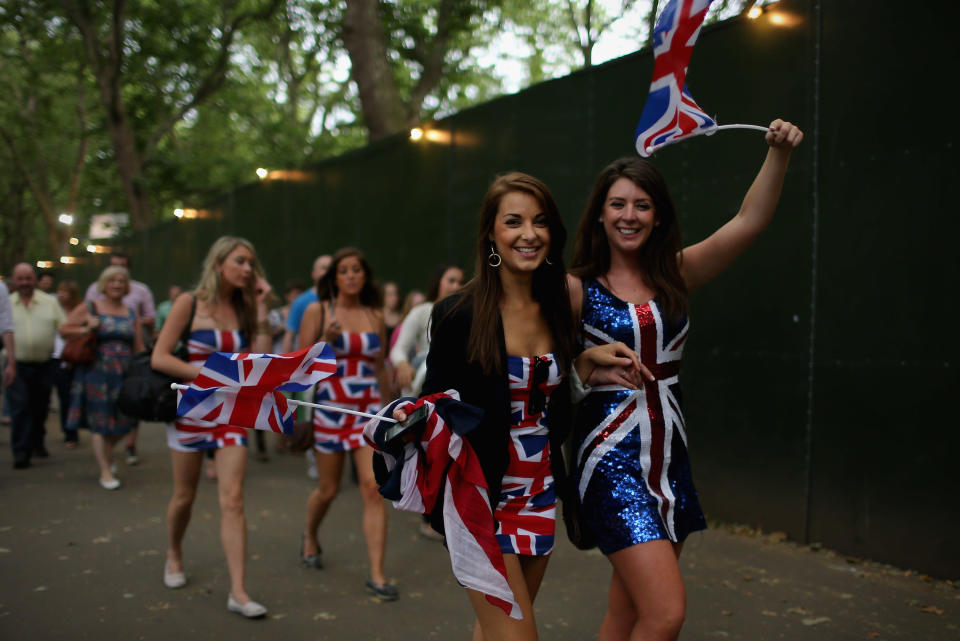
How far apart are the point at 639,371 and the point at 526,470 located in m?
0.54

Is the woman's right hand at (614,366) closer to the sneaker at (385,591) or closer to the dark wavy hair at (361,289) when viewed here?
the sneaker at (385,591)

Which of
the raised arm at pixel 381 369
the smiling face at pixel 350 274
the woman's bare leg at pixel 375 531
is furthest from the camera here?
the raised arm at pixel 381 369

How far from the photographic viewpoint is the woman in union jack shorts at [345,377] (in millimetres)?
5750

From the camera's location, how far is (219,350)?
532 centimetres

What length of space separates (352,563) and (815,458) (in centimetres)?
338

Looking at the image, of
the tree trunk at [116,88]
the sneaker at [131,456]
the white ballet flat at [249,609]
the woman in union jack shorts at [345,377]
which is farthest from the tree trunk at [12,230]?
the white ballet flat at [249,609]

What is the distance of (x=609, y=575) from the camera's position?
5746mm

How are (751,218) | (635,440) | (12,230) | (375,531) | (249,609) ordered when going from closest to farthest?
(635,440) < (751,218) < (249,609) < (375,531) < (12,230)

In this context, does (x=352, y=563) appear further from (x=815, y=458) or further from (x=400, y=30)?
(x=400, y=30)

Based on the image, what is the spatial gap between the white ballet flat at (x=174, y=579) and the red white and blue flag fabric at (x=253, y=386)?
288 cm

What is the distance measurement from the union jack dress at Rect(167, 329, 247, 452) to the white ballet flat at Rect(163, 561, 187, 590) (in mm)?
925

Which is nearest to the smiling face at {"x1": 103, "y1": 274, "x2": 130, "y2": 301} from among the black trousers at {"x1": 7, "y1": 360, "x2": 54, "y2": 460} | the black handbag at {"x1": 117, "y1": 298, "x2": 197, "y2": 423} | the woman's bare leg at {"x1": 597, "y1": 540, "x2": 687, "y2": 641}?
the black trousers at {"x1": 7, "y1": 360, "x2": 54, "y2": 460}

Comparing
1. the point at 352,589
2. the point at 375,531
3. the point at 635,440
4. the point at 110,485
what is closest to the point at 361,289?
the point at 375,531

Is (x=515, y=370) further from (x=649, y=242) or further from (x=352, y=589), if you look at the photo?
(x=352, y=589)
